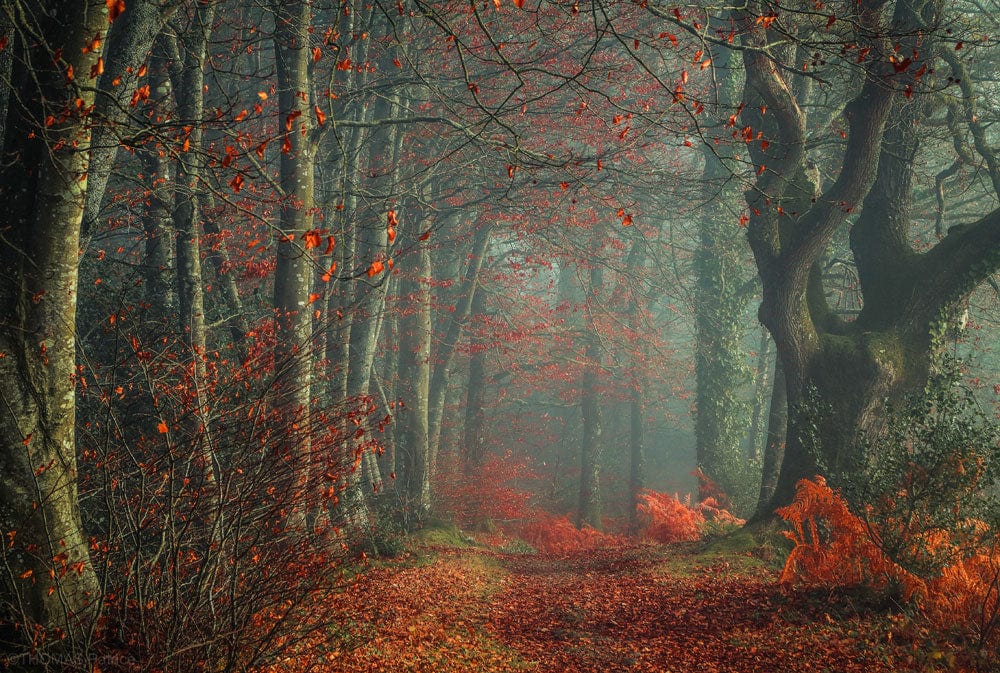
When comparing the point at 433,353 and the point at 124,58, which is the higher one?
the point at 124,58

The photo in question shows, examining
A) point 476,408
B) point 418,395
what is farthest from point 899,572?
point 476,408

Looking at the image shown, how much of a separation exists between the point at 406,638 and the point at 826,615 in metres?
3.97

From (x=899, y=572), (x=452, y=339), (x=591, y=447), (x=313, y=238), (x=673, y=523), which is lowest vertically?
(x=673, y=523)

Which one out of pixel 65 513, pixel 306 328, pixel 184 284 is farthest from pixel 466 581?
pixel 65 513

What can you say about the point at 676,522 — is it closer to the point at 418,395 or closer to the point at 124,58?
the point at 418,395

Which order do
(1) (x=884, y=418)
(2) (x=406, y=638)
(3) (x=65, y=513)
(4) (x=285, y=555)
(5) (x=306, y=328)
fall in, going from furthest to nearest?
1. (1) (x=884, y=418)
2. (5) (x=306, y=328)
3. (2) (x=406, y=638)
4. (4) (x=285, y=555)
5. (3) (x=65, y=513)

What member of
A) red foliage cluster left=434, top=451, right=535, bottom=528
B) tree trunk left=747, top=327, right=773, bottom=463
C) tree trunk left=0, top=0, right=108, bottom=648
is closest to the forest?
tree trunk left=0, top=0, right=108, bottom=648

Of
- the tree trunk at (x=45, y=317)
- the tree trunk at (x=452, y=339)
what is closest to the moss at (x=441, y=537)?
the tree trunk at (x=452, y=339)

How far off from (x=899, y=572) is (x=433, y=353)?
50.3ft

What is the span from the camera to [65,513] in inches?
170

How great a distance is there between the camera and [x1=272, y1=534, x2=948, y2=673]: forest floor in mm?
5767

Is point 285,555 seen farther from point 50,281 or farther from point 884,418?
point 884,418

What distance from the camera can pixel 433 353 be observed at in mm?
20594

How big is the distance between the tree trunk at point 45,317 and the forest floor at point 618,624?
193 centimetres
